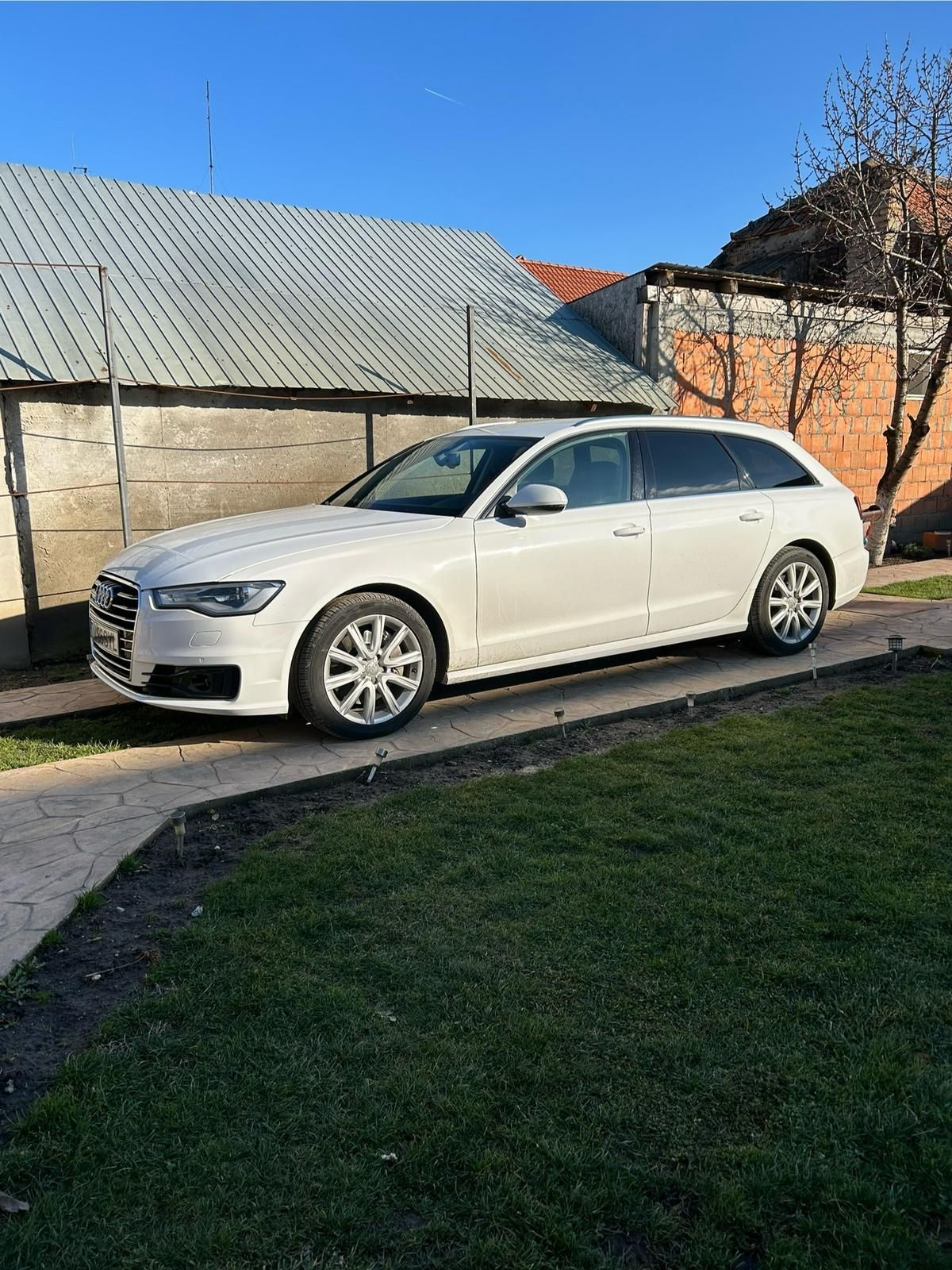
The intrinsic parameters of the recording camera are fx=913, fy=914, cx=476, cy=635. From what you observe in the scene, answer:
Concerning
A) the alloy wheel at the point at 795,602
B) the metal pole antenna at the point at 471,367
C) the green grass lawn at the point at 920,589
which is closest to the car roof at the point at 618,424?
the alloy wheel at the point at 795,602

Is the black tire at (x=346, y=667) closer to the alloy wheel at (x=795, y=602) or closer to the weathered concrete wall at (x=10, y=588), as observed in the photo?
the alloy wheel at (x=795, y=602)

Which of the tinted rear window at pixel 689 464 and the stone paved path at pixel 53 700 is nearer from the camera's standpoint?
the stone paved path at pixel 53 700

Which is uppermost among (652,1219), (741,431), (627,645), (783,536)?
(741,431)

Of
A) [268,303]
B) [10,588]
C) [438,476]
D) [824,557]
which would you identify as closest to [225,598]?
[438,476]

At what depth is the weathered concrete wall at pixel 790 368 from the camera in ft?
36.5

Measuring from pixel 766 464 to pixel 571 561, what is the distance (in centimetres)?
201

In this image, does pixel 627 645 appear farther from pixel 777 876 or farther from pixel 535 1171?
pixel 535 1171

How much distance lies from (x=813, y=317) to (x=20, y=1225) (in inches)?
506

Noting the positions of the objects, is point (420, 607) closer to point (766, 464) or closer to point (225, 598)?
point (225, 598)

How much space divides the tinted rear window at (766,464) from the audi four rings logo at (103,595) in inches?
162

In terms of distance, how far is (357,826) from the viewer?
378cm

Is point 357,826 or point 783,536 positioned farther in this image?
point 783,536

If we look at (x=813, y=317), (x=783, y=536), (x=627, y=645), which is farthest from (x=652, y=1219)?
(x=813, y=317)

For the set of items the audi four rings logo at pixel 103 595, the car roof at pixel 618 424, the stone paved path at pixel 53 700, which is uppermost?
the car roof at pixel 618 424
